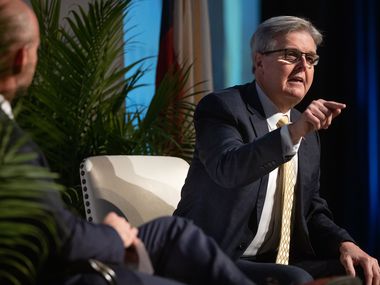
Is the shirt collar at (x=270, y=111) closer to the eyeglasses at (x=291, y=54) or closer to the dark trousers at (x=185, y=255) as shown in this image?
the eyeglasses at (x=291, y=54)

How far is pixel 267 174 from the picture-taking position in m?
3.09

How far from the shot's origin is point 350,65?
5.22m

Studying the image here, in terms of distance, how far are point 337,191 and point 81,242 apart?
3.66 m

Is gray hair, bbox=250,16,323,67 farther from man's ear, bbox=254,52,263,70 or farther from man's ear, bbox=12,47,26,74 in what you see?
man's ear, bbox=12,47,26,74

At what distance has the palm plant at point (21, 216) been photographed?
1584 mm

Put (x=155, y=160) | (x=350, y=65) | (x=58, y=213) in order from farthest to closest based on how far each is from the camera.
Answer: (x=350, y=65) < (x=155, y=160) < (x=58, y=213)

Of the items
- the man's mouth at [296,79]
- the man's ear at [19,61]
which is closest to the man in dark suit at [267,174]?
the man's mouth at [296,79]

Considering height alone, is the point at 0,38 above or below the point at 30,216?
above

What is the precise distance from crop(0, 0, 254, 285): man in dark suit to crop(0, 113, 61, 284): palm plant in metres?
0.03

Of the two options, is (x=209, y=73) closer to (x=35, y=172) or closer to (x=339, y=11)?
(x=339, y=11)

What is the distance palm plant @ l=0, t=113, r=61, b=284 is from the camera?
158 centimetres

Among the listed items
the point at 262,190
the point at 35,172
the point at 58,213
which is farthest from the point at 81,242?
the point at 262,190

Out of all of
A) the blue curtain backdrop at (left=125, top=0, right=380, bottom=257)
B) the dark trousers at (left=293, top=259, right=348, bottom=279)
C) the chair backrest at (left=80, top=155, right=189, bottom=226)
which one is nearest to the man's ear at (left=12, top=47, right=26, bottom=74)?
the chair backrest at (left=80, top=155, right=189, bottom=226)

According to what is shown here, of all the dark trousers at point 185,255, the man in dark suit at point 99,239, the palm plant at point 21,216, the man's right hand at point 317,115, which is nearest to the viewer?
the palm plant at point 21,216
